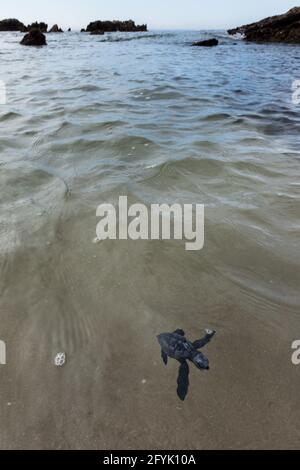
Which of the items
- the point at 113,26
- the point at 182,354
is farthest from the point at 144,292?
the point at 113,26

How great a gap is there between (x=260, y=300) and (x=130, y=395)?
1363mm

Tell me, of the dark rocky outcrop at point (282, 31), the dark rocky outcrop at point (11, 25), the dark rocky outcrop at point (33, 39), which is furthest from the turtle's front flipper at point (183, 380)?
the dark rocky outcrop at point (11, 25)

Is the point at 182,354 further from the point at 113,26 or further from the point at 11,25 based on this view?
the point at 11,25

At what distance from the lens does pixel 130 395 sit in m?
2.18

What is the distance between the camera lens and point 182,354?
7.64 feet

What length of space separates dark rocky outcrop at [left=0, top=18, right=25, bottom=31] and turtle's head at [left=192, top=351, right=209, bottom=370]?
95.8 metres

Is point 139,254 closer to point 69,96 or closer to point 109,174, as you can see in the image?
point 109,174

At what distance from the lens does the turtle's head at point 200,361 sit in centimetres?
231

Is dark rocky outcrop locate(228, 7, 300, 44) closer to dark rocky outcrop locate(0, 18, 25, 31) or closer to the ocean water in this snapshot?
the ocean water

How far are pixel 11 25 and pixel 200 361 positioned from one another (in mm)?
98077

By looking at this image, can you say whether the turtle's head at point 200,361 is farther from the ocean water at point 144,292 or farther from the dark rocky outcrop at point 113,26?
the dark rocky outcrop at point 113,26

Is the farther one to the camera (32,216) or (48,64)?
(48,64)

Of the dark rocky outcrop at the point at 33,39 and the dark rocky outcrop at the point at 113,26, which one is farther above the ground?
the dark rocky outcrop at the point at 113,26
